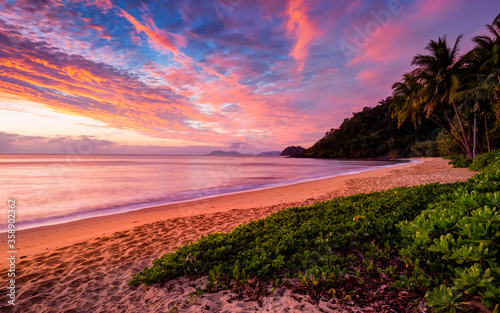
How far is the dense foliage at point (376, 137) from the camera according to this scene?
5841 cm

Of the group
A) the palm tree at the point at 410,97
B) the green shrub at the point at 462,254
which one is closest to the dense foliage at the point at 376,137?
the palm tree at the point at 410,97

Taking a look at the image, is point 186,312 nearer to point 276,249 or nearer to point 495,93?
point 276,249

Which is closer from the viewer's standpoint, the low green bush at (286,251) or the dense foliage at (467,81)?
the low green bush at (286,251)

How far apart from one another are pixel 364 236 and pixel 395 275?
0.99 m

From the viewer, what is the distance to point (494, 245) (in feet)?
6.37

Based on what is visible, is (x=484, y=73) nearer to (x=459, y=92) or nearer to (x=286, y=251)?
(x=459, y=92)

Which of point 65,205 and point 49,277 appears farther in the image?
point 65,205

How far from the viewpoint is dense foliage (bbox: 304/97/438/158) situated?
58.4m

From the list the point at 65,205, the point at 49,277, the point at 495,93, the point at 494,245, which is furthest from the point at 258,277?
the point at 495,93

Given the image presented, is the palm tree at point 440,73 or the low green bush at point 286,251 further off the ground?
the palm tree at point 440,73

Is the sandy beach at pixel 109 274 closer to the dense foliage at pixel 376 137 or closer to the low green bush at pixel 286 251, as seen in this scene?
the low green bush at pixel 286 251

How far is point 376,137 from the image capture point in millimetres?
67625

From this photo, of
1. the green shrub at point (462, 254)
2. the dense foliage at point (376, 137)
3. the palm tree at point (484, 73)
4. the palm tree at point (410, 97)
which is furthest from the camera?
the dense foliage at point (376, 137)

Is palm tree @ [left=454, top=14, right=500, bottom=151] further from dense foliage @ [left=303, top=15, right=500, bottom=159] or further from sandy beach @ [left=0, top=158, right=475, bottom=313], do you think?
sandy beach @ [left=0, top=158, right=475, bottom=313]
